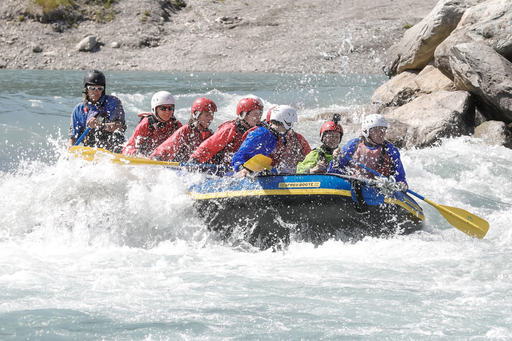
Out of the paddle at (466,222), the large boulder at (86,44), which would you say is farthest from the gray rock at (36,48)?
the paddle at (466,222)

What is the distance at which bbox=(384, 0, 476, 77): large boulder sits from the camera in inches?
581

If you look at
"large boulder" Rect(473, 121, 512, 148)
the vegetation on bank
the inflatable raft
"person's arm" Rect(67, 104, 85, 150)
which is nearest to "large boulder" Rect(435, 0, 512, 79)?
"large boulder" Rect(473, 121, 512, 148)

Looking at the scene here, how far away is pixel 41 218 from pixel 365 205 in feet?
12.3

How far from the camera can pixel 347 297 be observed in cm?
474

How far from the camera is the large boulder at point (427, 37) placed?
48.4 feet

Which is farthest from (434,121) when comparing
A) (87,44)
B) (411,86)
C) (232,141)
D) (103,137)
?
(87,44)

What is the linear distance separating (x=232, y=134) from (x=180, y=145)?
2.54 feet

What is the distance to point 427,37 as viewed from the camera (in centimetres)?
1510

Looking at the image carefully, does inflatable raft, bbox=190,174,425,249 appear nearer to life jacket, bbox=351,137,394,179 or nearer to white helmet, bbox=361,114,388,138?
life jacket, bbox=351,137,394,179

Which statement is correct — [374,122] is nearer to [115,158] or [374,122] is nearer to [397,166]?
[397,166]

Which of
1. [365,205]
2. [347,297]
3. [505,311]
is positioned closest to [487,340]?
[505,311]

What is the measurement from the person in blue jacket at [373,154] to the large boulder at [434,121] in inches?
194

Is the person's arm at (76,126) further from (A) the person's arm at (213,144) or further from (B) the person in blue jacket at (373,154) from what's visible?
(B) the person in blue jacket at (373,154)

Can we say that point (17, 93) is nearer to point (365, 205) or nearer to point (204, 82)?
point (204, 82)
